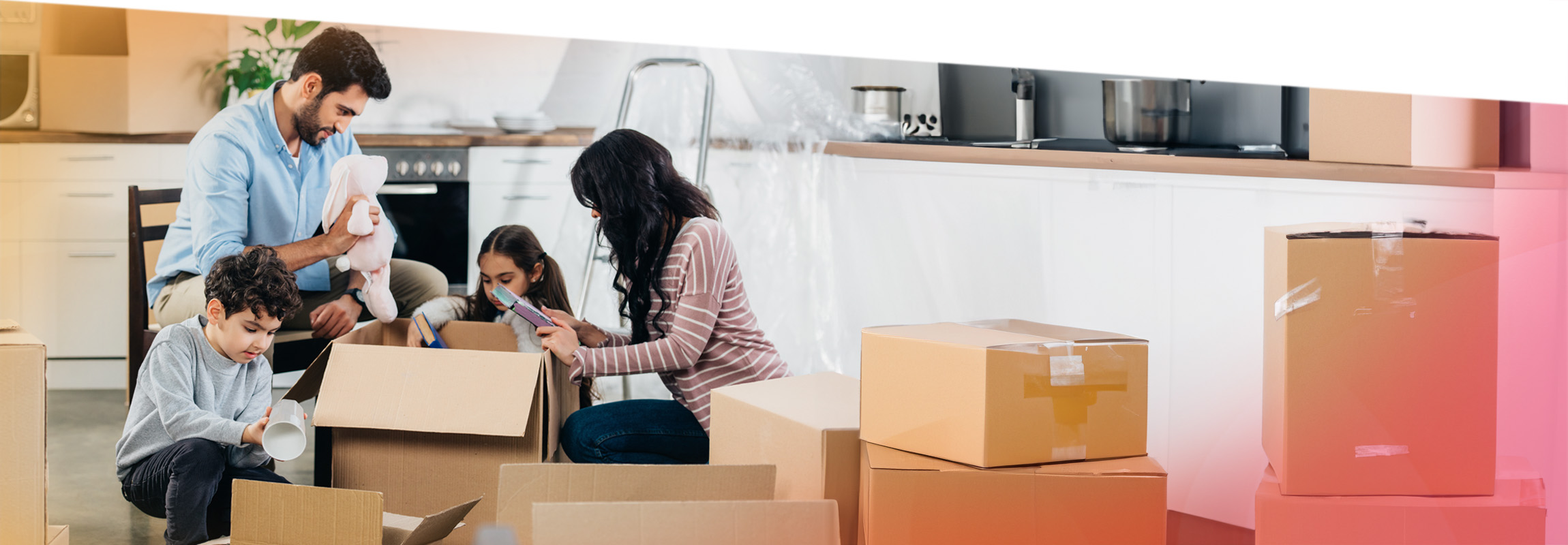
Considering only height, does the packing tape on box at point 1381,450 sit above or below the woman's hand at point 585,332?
below

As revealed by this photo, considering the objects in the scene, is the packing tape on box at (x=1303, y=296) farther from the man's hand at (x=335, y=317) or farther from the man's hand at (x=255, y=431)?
the man's hand at (x=335, y=317)

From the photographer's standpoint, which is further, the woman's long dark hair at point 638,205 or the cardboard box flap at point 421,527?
the woman's long dark hair at point 638,205

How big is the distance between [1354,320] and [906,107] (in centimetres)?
180

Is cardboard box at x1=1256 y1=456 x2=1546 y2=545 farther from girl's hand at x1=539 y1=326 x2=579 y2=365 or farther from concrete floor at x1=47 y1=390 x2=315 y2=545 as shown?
concrete floor at x1=47 y1=390 x2=315 y2=545

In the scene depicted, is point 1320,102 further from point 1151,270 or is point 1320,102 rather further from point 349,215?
point 349,215

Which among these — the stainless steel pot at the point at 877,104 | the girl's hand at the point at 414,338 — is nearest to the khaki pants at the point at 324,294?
the girl's hand at the point at 414,338

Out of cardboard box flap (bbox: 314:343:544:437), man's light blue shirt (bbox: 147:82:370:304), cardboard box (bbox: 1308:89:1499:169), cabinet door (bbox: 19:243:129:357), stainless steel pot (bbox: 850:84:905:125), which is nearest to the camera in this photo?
cardboard box flap (bbox: 314:343:544:437)

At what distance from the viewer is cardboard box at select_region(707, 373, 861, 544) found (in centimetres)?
149

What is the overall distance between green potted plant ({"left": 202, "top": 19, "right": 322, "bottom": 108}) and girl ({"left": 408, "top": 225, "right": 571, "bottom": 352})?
0.58 metres

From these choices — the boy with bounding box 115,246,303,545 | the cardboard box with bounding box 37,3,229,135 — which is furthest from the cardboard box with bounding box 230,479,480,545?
the cardboard box with bounding box 37,3,229,135

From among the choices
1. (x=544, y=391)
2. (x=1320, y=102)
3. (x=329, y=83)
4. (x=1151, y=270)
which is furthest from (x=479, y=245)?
(x=1320, y=102)

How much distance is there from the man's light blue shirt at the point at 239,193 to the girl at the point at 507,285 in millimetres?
307

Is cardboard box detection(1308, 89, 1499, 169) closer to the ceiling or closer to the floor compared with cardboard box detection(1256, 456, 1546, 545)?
closer to the ceiling

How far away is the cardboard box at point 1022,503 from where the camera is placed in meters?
1.33
